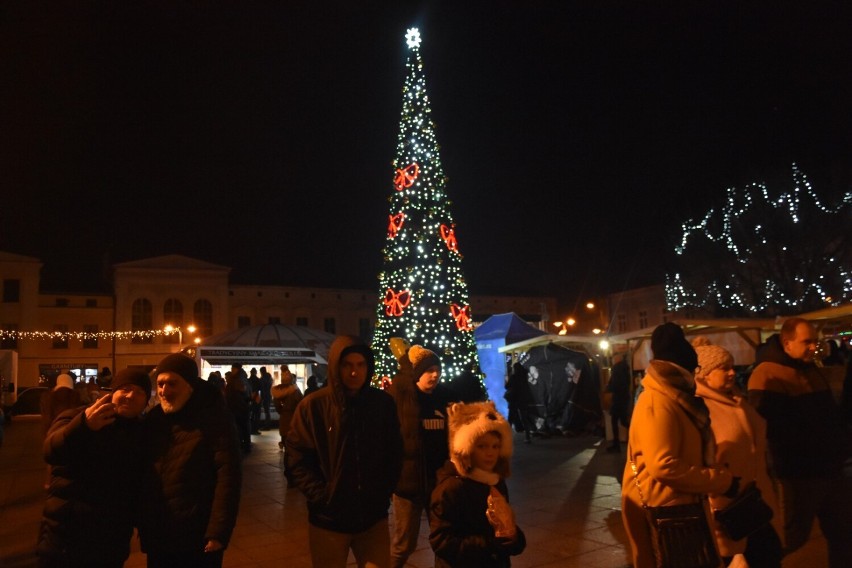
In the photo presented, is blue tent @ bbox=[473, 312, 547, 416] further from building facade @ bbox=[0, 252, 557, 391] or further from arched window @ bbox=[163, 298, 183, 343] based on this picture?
arched window @ bbox=[163, 298, 183, 343]

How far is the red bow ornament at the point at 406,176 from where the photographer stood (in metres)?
16.0

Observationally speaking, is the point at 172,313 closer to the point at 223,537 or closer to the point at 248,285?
the point at 248,285

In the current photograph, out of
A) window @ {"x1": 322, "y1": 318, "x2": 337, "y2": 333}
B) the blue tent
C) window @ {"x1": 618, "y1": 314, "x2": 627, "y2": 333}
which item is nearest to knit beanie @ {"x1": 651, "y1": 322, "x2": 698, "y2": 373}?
the blue tent

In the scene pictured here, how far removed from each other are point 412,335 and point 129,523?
12.2 m

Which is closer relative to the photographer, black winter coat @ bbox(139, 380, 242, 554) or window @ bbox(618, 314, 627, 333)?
black winter coat @ bbox(139, 380, 242, 554)

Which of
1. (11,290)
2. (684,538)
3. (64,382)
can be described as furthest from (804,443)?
(11,290)

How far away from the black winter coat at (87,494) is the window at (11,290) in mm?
51804

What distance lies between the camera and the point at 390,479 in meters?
3.75

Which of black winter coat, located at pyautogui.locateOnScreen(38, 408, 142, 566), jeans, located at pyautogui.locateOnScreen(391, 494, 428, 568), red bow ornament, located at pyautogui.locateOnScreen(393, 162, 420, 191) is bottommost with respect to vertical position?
jeans, located at pyautogui.locateOnScreen(391, 494, 428, 568)

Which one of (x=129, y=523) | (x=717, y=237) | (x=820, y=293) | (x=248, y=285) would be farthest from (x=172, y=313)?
(x=129, y=523)

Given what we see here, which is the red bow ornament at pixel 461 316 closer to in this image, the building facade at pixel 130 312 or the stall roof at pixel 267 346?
the stall roof at pixel 267 346

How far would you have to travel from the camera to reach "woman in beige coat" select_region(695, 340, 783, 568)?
3650mm

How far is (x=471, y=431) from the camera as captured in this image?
10.3ft

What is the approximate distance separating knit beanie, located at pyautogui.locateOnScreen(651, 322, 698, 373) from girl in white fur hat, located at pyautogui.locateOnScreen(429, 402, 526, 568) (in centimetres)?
100
